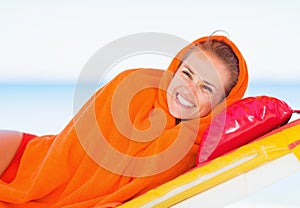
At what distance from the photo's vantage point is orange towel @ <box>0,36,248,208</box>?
166 cm

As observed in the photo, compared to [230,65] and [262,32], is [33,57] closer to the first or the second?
[262,32]

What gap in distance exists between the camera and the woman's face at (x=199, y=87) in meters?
1.70

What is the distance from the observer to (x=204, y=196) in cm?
142

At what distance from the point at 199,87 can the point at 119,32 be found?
3478 millimetres

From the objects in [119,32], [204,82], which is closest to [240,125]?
[204,82]

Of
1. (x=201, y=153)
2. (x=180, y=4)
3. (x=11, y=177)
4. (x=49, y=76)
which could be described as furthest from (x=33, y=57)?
(x=201, y=153)

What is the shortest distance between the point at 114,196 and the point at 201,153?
26 centimetres

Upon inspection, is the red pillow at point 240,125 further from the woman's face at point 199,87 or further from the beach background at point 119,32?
the beach background at point 119,32

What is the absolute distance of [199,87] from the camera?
171 centimetres

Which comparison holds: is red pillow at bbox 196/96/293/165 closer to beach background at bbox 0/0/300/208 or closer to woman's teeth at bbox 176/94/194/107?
woman's teeth at bbox 176/94/194/107

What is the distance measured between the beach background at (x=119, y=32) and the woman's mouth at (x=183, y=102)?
3074 mm

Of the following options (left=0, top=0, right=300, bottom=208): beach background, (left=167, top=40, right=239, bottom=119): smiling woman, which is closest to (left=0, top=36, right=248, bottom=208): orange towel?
(left=167, top=40, right=239, bottom=119): smiling woman

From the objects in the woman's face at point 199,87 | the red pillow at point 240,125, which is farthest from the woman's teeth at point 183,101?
the red pillow at point 240,125

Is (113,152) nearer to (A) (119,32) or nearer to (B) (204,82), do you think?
(B) (204,82)
